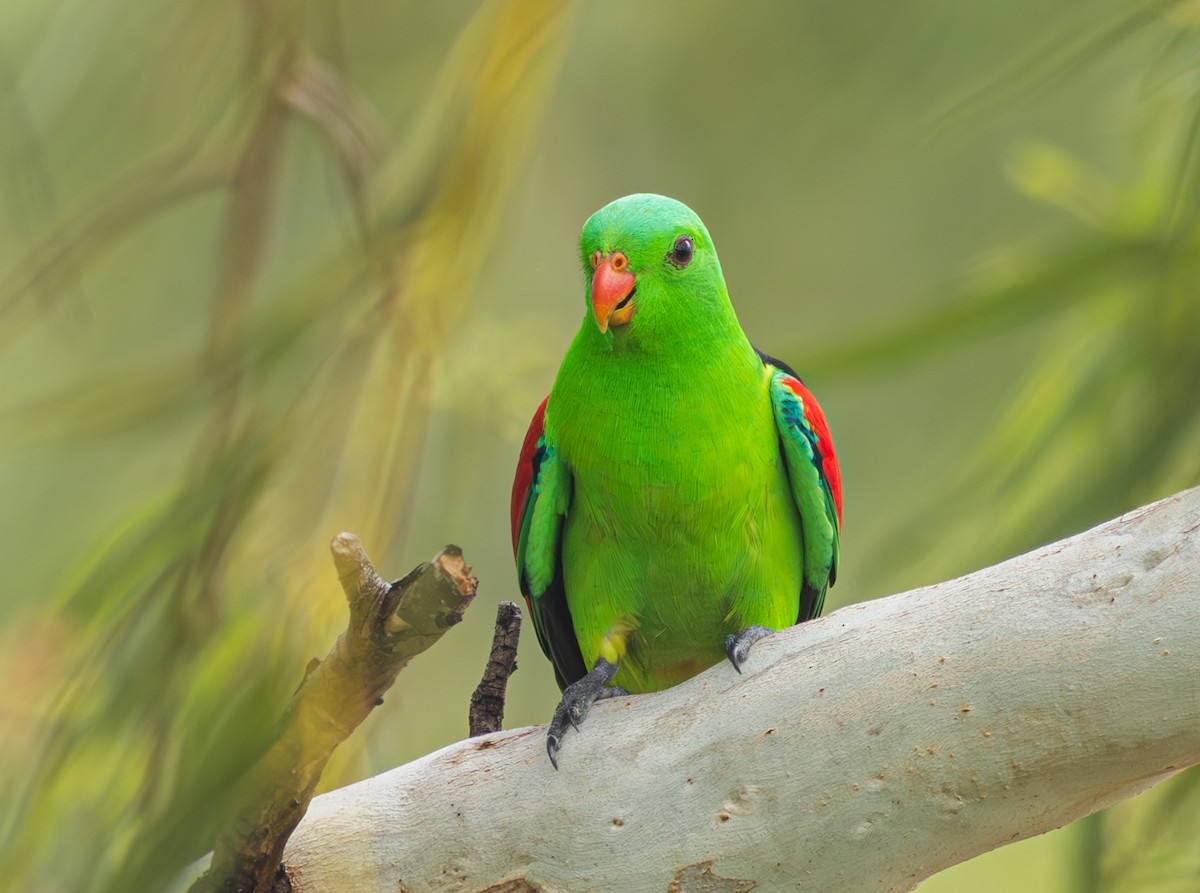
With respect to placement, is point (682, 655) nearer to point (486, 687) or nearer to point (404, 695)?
Answer: point (486, 687)

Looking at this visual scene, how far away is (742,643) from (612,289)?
0.66m

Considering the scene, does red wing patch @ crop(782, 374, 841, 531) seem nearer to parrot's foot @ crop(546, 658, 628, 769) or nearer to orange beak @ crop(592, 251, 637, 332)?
orange beak @ crop(592, 251, 637, 332)

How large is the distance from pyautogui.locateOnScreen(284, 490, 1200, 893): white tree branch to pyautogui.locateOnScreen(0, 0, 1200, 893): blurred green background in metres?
0.37

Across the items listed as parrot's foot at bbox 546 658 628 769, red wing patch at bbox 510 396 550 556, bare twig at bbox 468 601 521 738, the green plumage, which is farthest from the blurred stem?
red wing patch at bbox 510 396 550 556

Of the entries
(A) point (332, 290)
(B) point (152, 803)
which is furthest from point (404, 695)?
(B) point (152, 803)

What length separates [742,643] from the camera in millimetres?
1914

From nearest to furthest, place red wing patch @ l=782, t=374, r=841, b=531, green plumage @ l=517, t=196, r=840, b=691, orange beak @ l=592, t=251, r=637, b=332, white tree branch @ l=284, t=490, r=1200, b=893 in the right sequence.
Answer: white tree branch @ l=284, t=490, r=1200, b=893 < orange beak @ l=592, t=251, r=637, b=332 < green plumage @ l=517, t=196, r=840, b=691 < red wing patch @ l=782, t=374, r=841, b=531

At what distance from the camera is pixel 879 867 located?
1604mm

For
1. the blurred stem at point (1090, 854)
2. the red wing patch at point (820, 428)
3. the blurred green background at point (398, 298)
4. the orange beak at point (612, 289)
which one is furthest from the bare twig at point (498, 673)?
the blurred stem at point (1090, 854)

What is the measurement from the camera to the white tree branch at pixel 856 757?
1478 mm

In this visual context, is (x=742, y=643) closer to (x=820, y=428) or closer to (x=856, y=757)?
(x=856, y=757)

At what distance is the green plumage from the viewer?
83.4 inches

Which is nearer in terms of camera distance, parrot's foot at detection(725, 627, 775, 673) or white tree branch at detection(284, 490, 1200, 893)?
white tree branch at detection(284, 490, 1200, 893)

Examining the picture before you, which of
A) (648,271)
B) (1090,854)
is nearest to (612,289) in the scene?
(648,271)
